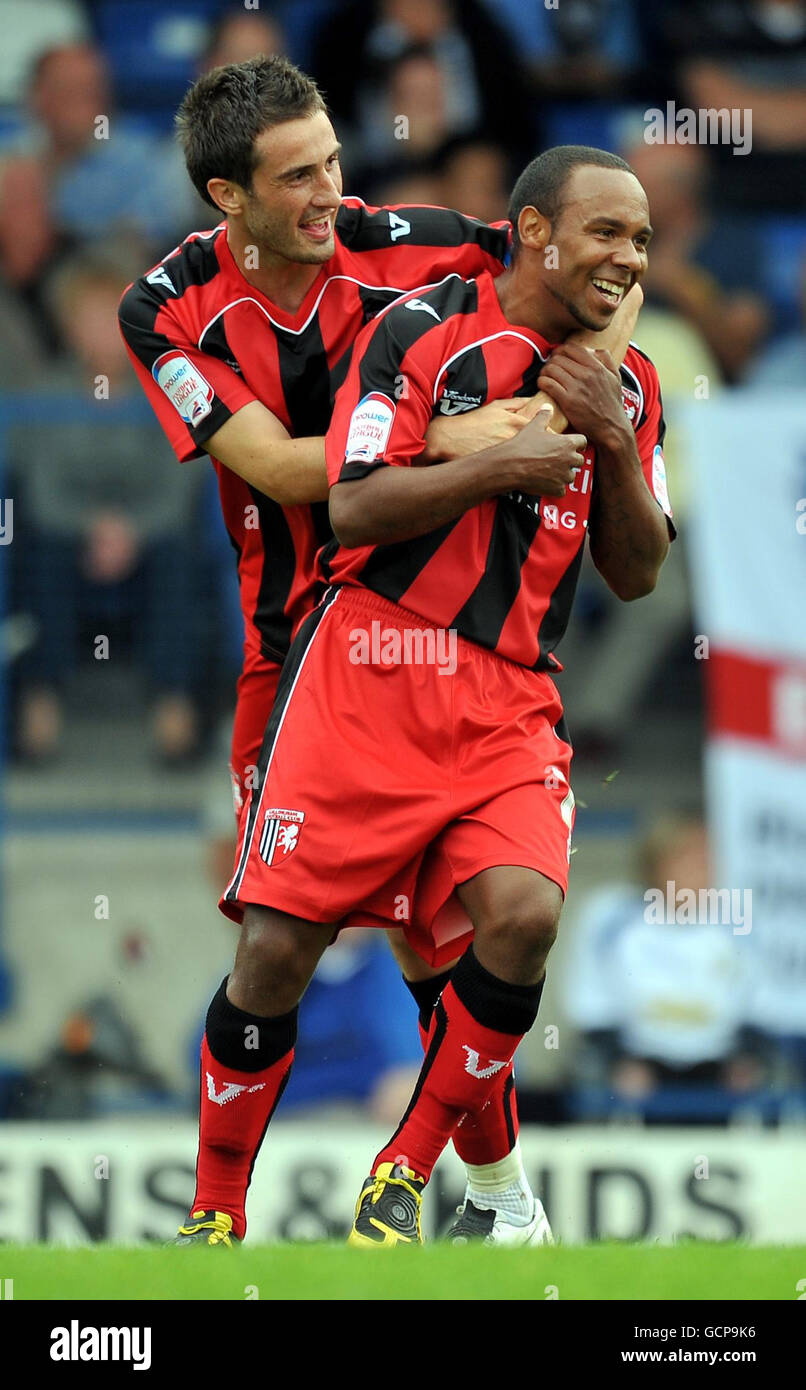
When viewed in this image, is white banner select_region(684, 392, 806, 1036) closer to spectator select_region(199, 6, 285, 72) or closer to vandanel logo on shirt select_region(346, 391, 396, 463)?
spectator select_region(199, 6, 285, 72)

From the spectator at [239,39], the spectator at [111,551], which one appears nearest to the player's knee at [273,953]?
the spectator at [111,551]

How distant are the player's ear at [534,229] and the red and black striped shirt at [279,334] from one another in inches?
11.4

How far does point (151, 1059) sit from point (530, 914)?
17.1 ft

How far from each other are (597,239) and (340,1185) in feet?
14.2

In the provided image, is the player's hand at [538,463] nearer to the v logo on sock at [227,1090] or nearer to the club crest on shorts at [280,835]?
the club crest on shorts at [280,835]

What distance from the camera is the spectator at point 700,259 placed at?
10.1 metres

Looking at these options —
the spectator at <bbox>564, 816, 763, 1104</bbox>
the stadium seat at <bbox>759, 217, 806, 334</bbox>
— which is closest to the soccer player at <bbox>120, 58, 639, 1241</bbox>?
the spectator at <bbox>564, 816, 763, 1104</bbox>

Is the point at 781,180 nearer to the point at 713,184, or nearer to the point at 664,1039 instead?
the point at 713,184

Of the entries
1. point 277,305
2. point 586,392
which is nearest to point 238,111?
point 277,305

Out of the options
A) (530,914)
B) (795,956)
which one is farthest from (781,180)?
(530,914)

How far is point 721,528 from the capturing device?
386 inches

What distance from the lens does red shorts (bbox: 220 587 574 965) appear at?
4.16 meters

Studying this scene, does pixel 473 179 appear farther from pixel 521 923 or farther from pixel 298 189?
pixel 521 923

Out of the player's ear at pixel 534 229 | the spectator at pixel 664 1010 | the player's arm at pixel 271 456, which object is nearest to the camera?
the player's ear at pixel 534 229
